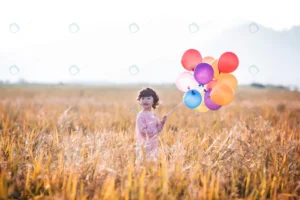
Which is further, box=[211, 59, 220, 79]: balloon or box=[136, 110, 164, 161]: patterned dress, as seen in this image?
box=[211, 59, 220, 79]: balloon

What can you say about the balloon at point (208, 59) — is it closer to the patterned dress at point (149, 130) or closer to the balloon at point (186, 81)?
the balloon at point (186, 81)

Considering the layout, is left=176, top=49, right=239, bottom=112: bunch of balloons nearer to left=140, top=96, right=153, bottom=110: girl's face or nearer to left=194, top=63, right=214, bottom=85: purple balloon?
left=194, top=63, right=214, bottom=85: purple balloon

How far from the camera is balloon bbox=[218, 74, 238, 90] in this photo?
452cm

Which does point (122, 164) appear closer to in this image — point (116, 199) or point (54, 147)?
point (116, 199)

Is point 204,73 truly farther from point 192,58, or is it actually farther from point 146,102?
point 146,102

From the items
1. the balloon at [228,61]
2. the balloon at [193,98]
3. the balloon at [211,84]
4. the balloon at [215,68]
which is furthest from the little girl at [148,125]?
the balloon at [228,61]

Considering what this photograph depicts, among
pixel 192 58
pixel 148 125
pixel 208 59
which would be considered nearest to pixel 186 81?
pixel 192 58

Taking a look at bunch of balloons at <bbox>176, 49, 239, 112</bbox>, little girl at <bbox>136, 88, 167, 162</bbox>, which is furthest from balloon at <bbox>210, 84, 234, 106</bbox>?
little girl at <bbox>136, 88, 167, 162</bbox>

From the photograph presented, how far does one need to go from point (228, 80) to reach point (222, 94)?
452 millimetres

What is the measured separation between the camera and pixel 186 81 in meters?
4.63

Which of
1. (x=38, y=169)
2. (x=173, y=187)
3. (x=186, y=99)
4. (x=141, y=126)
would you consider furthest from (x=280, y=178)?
(x=38, y=169)

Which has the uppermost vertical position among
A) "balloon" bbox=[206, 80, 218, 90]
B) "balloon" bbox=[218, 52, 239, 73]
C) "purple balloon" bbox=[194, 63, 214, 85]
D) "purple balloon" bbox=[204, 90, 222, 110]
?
"balloon" bbox=[218, 52, 239, 73]

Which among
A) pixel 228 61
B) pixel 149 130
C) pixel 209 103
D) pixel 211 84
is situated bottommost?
pixel 149 130

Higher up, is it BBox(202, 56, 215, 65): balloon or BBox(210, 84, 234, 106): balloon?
BBox(202, 56, 215, 65): balloon
